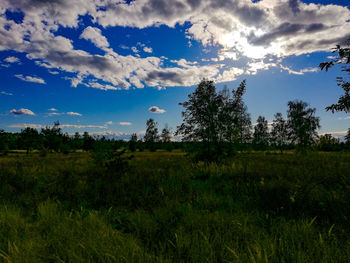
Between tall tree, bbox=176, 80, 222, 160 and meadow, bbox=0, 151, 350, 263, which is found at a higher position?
tall tree, bbox=176, 80, 222, 160

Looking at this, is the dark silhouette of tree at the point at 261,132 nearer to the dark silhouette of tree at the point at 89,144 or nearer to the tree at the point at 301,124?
the tree at the point at 301,124

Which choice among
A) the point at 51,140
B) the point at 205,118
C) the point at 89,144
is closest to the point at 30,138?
the point at 51,140

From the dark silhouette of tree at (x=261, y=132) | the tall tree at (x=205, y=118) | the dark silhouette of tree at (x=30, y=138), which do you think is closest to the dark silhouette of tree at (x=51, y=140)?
the dark silhouette of tree at (x=30, y=138)

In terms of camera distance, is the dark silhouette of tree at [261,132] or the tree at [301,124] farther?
the dark silhouette of tree at [261,132]

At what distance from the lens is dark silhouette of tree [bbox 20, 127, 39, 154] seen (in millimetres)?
39562

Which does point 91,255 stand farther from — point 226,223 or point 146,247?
point 226,223

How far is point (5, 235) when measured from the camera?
2518 millimetres

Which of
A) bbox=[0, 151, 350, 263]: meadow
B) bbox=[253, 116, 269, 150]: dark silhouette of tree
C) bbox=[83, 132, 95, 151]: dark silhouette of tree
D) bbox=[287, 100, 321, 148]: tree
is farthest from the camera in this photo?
bbox=[253, 116, 269, 150]: dark silhouette of tree

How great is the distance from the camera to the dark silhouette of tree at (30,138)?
39562 mm

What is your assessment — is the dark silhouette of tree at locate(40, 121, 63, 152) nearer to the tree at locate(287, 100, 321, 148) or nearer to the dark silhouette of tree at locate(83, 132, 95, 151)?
the dark silhouette of tree at locate(83, 132, 95, 151)

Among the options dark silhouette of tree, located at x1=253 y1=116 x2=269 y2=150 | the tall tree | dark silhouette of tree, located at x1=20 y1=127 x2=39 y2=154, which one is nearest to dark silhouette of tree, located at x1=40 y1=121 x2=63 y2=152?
dark silhouette of tree, located at x1=20 y1=127 x2=39 y2=154

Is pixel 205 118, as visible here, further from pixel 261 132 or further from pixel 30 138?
pixel 261 132

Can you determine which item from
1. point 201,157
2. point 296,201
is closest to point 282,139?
point 201,157

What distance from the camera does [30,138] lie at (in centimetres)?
4012
